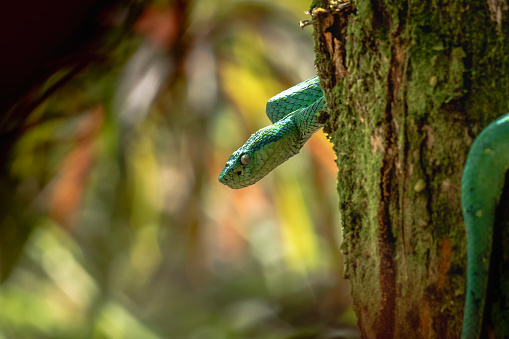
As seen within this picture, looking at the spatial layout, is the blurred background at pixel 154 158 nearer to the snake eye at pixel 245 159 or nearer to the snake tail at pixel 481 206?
the snake eye at pixel 245 159

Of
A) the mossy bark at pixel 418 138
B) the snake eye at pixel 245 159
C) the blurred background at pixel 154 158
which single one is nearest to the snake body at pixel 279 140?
the snake eye at pixel 245 159

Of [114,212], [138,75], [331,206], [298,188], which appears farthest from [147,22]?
[331,206]

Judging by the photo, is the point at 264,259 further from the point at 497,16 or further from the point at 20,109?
the point at 497,16

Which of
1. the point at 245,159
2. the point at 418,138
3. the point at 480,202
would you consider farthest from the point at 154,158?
the point at 480,202

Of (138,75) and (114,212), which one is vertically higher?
(138,75)

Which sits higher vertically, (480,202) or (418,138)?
(418,138)

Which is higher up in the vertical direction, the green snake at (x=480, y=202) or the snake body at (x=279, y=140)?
the snake body at (x=279, y=140)

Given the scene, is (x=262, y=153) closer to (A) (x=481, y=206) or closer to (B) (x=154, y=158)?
(A) (x=481, y=206)
